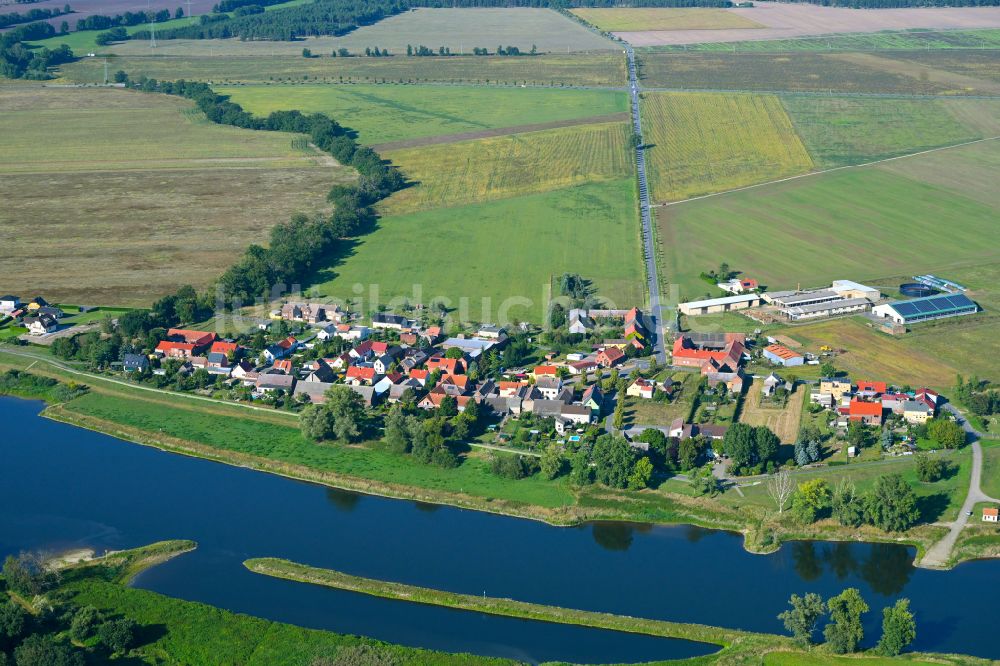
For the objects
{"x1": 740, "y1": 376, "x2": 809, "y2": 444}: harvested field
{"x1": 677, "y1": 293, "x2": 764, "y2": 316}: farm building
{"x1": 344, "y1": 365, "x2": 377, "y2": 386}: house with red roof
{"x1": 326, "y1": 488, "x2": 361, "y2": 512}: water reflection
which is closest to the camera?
{"x1": 326, "y1": 488, "x2": 361, "y2": 512}: water reflection

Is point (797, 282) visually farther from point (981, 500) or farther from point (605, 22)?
point (605, 22)

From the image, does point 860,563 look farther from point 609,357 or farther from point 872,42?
point 872,42

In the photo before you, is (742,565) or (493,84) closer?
(742,565)

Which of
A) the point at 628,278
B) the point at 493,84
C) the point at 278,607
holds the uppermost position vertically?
the point at 493,84

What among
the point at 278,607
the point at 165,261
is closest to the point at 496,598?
the point at 278,607

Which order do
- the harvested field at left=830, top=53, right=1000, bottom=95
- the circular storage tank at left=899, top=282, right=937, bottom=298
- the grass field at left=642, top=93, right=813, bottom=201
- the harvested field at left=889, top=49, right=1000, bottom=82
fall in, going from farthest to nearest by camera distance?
the harvested field at left=889, top=49, right=1000, bottom=82, the harvested field at left=830, top=53, right=1000, bottom=95, the grass field at left=642, top=93, right=813, bottom=201, the circular storage tank at left=899, top=282, right=937, bottom=298

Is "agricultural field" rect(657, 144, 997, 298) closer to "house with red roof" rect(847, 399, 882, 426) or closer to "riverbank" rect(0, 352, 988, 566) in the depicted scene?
"house with red roof" rect(847, 399, 882, 426)

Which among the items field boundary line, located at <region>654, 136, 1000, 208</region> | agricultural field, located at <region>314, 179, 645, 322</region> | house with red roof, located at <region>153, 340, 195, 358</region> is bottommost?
house with red roof, located at <region>153, 340, 195, 358</region>

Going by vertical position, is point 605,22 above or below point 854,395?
above

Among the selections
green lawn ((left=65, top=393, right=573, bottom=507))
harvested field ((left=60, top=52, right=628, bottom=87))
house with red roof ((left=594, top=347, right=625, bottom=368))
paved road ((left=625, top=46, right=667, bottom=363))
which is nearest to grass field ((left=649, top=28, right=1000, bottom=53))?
harvested field ((left=60, top=52, right=628, bottom=87))
